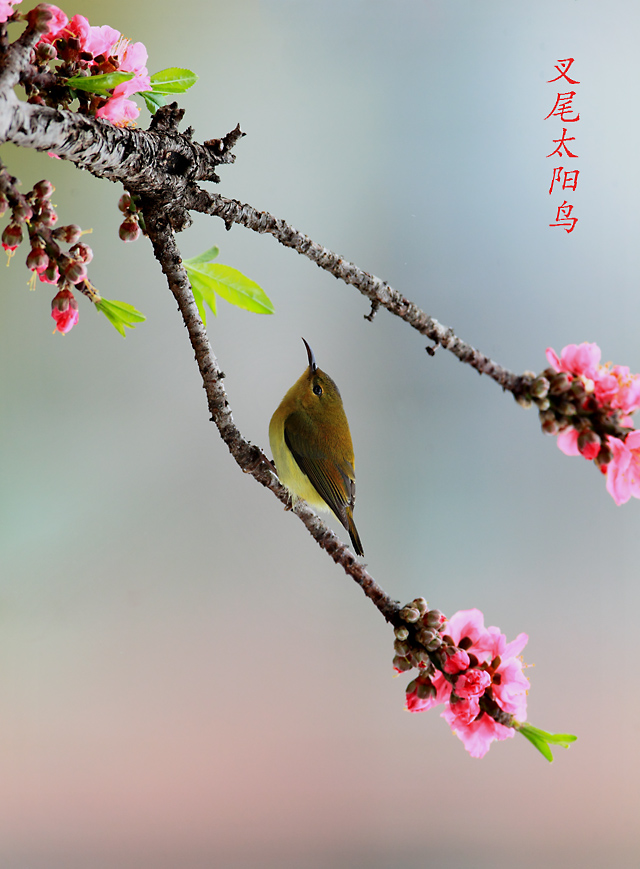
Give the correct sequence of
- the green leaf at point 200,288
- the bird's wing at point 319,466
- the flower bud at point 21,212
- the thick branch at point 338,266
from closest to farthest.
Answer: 1. the flower bud at point 21,212
2. the thick branch at point 338,266
3. the green leaf at point 200,288
4. the bird's wing at point 319,466

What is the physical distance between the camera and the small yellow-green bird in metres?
0.90

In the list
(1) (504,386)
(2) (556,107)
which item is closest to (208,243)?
(2) (556,107)

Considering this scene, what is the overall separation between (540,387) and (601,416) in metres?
0.05

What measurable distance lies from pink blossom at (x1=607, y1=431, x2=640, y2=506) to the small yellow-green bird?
1.57ft

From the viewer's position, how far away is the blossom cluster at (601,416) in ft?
1.39

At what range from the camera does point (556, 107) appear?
3.85 feet

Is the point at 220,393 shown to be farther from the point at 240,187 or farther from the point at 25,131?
the point at 240,187

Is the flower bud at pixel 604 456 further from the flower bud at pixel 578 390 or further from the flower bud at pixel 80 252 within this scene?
the flower bud at pixel 80 252

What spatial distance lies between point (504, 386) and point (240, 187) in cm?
93

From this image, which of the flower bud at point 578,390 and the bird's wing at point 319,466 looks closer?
the flower bud at point 578,390

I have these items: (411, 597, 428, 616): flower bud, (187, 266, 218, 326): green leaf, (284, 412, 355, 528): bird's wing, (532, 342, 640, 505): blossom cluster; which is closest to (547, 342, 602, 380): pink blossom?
(532, 342, 640, 505): blossom cluster

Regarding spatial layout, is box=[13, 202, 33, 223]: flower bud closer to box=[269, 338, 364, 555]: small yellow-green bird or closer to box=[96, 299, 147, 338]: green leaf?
box=[96, 299, 147, 338]: green leaf

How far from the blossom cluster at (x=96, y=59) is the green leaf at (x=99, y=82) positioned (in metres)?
0.02

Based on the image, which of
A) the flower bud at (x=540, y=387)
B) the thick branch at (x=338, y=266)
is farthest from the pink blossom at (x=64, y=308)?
the flower bud at (x=540, y=387)
